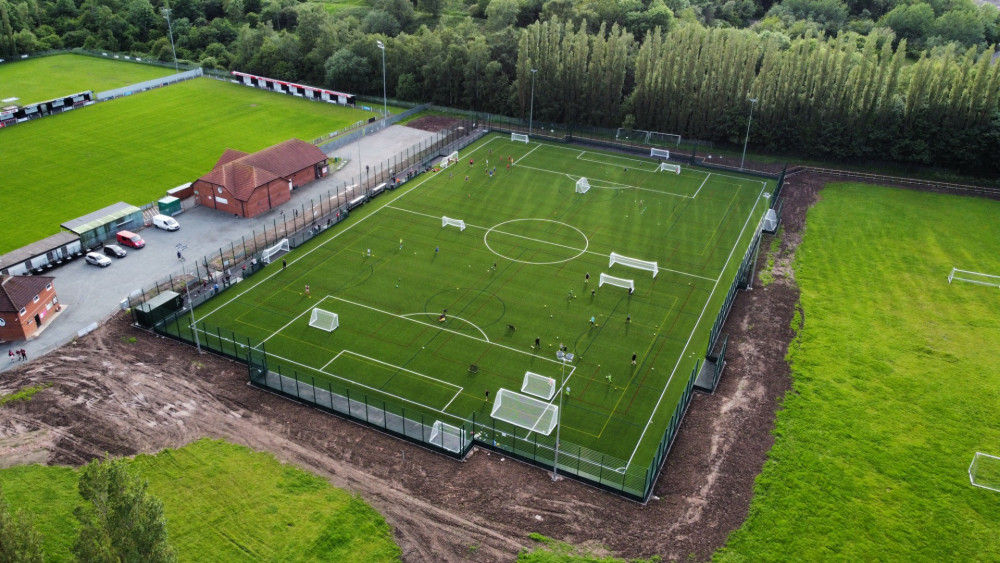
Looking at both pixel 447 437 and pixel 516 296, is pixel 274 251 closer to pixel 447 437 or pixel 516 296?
pixel 516 296

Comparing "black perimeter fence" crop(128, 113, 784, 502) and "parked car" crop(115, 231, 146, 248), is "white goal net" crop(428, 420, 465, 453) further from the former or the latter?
"parked car" crop(115, 231, 146, 248)

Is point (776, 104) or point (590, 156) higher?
point (776, 104)

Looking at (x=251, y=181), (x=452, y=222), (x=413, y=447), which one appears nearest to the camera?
(x=413, y=447)

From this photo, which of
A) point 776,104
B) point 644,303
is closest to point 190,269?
point 644,303

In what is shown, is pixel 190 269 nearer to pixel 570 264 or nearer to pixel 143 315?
pixel 143 315

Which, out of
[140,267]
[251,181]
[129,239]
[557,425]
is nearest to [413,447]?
[557,425]

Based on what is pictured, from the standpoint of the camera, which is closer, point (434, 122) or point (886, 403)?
point (886, 403)

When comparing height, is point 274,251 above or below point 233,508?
above
